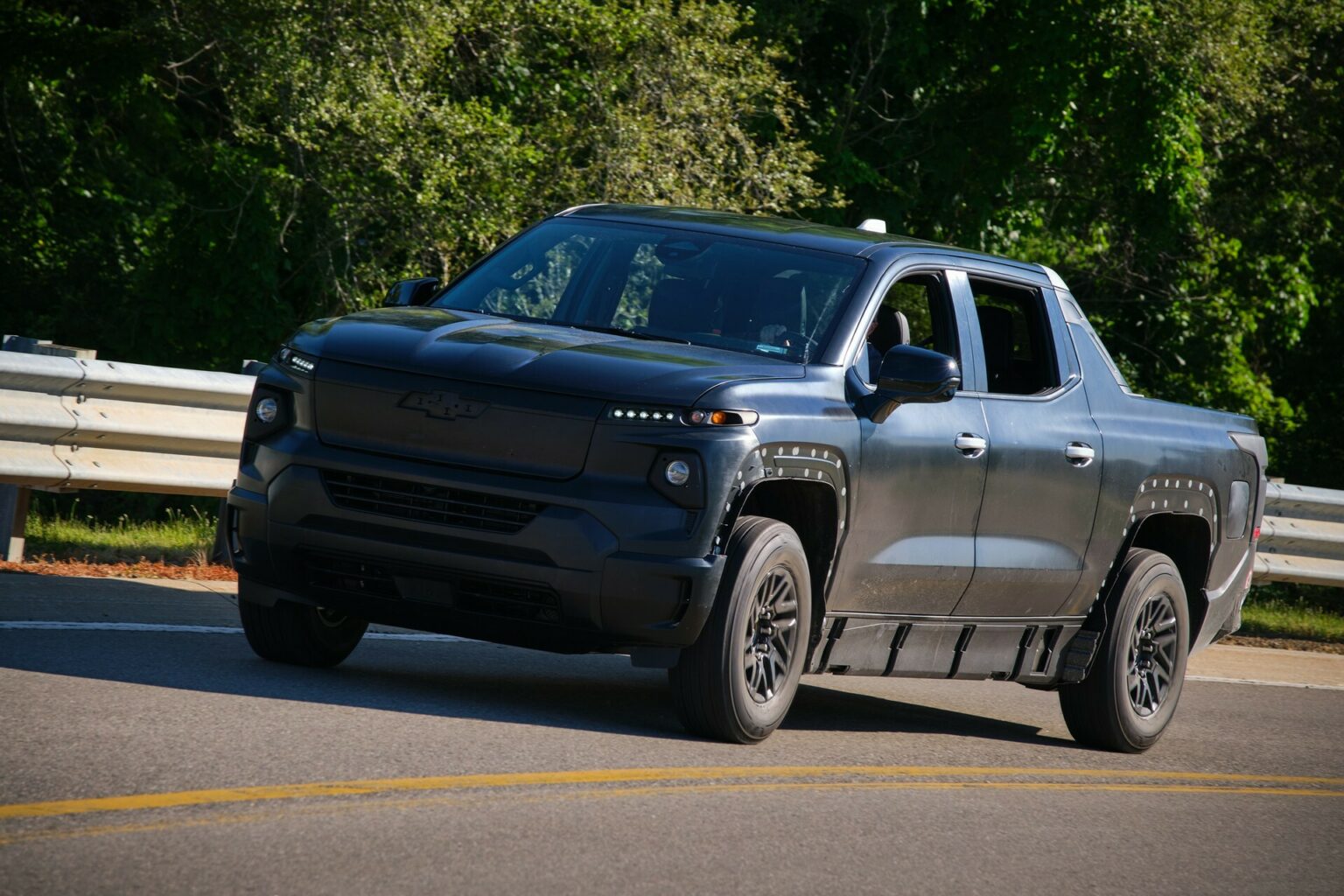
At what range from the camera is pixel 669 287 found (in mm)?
7680

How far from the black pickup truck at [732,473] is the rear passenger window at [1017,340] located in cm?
2

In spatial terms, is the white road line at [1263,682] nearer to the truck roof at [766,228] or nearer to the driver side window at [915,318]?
the truck roof at [766,228]

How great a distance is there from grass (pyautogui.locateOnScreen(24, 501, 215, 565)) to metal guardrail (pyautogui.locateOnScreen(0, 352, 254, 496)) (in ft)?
2.04

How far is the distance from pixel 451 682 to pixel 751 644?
1512 millimetres

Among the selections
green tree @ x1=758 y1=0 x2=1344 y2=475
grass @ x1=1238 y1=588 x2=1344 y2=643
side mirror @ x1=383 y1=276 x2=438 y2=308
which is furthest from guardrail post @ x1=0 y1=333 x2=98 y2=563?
green tree @ x1=758 y1=0 x2=1344 y2=475

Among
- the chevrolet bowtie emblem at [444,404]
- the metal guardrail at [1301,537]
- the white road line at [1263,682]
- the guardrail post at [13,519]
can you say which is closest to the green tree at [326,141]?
the metal guardrail at [1301,537]

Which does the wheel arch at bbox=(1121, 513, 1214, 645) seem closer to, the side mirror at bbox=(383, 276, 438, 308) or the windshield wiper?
the windshield wiper

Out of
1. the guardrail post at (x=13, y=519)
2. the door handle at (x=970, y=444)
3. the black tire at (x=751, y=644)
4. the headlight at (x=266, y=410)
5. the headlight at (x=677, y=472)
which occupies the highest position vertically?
the door handle at (x=970, y=444)

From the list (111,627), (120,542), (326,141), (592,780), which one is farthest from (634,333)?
(326,141)

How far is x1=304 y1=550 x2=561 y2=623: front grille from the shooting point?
6617 mm

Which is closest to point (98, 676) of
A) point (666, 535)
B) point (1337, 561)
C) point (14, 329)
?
point (666, 535)

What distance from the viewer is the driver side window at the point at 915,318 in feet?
26.1

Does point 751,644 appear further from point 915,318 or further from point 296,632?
point 915,318

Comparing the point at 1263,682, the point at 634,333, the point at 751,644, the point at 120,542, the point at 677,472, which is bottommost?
the point at 120,542
